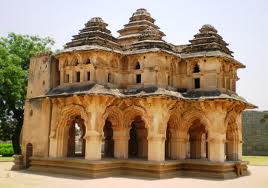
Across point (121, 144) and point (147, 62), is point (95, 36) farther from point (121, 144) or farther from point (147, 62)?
point (121, 144)

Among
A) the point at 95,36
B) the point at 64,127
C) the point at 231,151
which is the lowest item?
the point at 231,151

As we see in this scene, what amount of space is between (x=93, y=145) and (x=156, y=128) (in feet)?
10.0

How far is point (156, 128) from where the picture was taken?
56.1ft

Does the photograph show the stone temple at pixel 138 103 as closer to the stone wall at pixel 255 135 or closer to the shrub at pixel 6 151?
the shrub at pixel 6 151

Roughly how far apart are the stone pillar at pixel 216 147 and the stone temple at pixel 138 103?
0.05 metres

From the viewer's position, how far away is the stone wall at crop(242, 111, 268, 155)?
33.6 metres

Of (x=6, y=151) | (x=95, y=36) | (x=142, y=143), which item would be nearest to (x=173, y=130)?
(x=142, y=143)

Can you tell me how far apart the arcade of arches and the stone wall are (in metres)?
15.0

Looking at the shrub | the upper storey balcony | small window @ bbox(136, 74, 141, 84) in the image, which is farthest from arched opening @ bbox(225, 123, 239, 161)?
the shrub

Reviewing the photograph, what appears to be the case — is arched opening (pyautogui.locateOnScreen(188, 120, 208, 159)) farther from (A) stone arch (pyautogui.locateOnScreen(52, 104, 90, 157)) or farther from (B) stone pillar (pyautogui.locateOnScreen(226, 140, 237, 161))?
(A) stone arch (pyautogui.locateOnScreen(52, 104, 90, 157))

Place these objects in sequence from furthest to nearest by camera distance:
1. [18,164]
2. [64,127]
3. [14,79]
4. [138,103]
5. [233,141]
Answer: [14,79]
[18,164]
[233,141]
[64,127]
[138,103]

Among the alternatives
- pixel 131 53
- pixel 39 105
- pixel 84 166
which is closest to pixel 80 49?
pixel 131 53

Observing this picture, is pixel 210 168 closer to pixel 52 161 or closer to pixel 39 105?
pixel 52 161

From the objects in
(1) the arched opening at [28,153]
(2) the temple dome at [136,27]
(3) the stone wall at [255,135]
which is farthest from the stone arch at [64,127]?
(3) the stone wall at [255,135]
